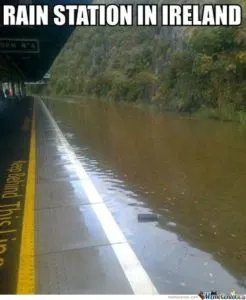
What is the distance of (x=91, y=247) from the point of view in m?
5.22

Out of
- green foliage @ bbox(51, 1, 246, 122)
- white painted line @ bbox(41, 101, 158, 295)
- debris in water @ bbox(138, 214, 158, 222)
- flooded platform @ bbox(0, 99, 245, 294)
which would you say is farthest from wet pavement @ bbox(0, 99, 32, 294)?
green foliage @ bbox(51, 1, 246, 122)

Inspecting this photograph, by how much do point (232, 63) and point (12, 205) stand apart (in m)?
20.4

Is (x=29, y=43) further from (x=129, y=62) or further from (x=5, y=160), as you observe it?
(x=129, y=62)

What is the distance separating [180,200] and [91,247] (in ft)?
8.34

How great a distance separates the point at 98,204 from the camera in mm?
7082

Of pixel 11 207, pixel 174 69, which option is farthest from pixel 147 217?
pixel 174 69

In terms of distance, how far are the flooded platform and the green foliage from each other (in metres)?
15.6

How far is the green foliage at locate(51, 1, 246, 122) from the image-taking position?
25297mm

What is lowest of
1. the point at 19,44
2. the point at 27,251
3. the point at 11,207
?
the point at 27,251

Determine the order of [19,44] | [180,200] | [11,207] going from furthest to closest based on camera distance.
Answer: [19,44] < [180,200] < [11,207]

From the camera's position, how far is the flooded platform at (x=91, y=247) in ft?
14.0

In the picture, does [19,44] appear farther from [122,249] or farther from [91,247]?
[122,249]

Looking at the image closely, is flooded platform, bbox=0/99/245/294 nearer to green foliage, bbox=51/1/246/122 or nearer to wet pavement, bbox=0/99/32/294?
wet pavement, bbox=0/99/32/294

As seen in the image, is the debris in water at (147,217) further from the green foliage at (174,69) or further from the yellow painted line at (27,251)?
the green foliage at (174,69)
